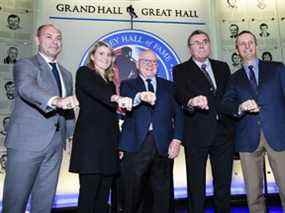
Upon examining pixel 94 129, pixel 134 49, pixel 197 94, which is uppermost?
pixel 134 49

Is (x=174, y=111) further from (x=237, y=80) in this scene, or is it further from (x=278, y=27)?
(x=278, y=27)

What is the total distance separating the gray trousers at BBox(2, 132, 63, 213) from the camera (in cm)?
207

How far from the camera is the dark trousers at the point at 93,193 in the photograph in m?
2.17

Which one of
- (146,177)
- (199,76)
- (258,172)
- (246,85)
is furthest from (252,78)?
(146,177)

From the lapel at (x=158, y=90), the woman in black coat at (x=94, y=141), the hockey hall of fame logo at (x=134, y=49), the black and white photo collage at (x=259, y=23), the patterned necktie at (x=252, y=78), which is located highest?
the black and white photo collage at (x=259, y=23)

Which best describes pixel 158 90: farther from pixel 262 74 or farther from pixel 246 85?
pixel 262 74

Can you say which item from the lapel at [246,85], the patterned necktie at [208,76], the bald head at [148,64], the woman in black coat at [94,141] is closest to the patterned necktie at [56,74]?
the woman in black coat at [94,141]

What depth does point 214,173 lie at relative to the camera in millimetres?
2496

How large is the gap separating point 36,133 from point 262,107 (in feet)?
5.15

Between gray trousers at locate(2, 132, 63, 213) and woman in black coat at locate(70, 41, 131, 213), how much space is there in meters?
0.13

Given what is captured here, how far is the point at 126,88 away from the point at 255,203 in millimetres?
1230

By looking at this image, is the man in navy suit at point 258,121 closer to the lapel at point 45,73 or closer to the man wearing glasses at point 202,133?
the man wearing glasses at point 202,133

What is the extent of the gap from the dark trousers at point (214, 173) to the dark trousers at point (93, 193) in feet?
1.99

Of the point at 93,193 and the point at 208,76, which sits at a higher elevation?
the point at 208,76
